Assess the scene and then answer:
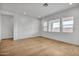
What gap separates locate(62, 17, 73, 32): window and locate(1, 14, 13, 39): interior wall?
3.88 ft

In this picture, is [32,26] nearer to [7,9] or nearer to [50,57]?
[7,9]

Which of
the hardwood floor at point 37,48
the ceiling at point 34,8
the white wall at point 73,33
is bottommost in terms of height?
the hardwood floor at point 37,48

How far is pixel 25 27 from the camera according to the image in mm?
2160

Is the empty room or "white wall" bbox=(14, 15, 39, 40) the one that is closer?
the empty room

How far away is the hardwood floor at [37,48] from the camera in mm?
2045

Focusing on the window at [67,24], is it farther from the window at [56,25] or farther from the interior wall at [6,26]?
the interior wall at [6,26]

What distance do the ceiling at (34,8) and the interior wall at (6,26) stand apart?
17 cm

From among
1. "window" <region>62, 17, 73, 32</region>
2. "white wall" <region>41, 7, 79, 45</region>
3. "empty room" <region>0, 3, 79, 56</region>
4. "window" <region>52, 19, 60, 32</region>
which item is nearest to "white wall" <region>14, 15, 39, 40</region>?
"empty room" <region>0, 3, 79, 56</region>

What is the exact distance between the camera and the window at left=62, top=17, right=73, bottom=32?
202cm

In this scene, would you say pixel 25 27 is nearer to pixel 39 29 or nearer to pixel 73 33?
pixel 39 29

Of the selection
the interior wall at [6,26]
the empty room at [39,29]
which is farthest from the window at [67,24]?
the interior wall at [6,26]

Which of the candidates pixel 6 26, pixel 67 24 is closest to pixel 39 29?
pixel 67 24

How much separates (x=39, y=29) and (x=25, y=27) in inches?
13.0

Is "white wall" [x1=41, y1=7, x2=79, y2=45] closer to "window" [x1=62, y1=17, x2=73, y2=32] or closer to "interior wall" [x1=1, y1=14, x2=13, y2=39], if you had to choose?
"window" [x1=62, y1=17, x2=73, y2=32]
